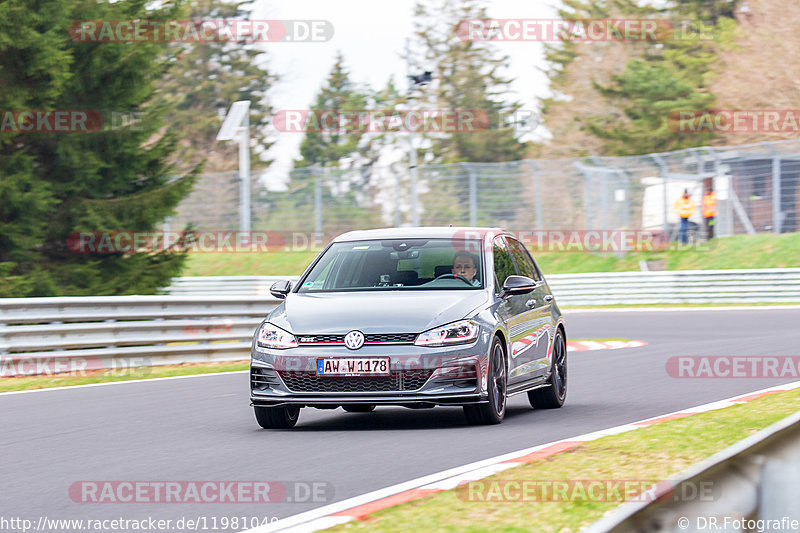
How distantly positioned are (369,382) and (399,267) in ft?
4.97

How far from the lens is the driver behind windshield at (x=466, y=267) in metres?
10.9

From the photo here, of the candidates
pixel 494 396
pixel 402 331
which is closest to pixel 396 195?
pixel 494 396

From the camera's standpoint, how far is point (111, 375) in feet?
53.0

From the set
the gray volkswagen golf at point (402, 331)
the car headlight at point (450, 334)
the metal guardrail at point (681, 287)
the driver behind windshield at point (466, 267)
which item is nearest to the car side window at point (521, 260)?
the gray volkswagen golf at point (402, 331)

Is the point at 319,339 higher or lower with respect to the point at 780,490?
lower

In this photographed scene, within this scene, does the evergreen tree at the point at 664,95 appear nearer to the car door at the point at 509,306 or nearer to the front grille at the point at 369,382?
the car door at the point at 509,306

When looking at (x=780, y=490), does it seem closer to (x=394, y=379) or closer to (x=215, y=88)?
(x=394, y=379)

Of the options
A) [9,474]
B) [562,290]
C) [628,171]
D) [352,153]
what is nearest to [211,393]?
[9,474]

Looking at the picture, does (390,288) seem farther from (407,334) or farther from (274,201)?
(274,201)

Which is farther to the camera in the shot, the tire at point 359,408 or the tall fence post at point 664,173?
the tall fence post at point 664,173

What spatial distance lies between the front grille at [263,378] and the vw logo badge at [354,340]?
0.61 m

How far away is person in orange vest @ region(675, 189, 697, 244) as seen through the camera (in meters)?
39.2

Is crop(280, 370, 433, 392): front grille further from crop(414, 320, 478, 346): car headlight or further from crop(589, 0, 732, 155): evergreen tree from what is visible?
crop(589, 0, 732, 155): evergreen tree

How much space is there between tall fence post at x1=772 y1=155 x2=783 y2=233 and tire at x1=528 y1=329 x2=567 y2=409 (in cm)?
2749
